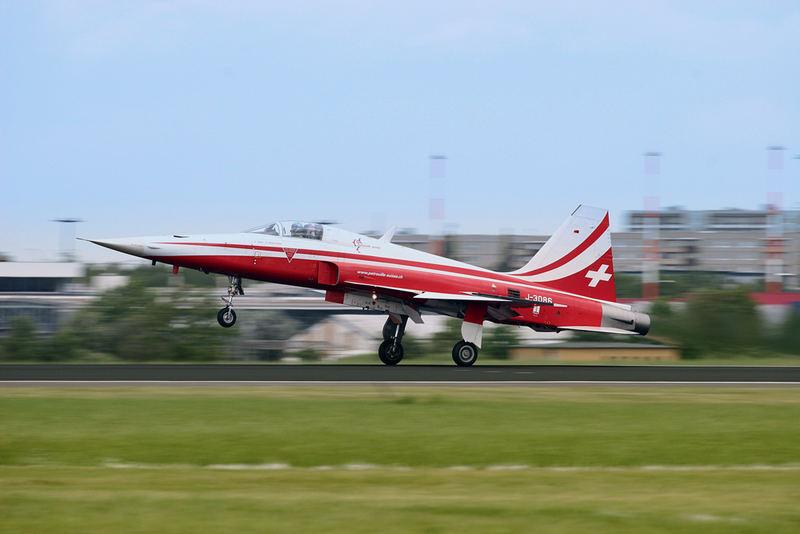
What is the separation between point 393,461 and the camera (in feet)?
35.2

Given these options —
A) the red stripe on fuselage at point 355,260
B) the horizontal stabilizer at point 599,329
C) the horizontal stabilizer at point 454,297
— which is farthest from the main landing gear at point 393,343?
the horizontal stabilizer at point 599,329

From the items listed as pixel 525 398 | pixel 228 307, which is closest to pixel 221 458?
pixel 525 398

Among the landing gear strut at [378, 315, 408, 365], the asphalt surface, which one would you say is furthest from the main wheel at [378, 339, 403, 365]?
the asphalt surface

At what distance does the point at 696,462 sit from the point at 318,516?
5247 mm

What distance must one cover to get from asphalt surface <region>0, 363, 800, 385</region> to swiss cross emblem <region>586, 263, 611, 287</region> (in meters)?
3.87

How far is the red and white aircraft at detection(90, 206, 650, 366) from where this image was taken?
2598cm

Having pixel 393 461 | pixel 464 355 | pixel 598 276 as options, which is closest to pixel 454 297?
pixel 464 355

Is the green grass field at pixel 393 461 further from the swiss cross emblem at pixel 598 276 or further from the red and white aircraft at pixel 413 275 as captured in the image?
the swiss cross emblem at pixel 598 276

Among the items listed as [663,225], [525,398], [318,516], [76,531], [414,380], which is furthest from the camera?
A: [663,225]

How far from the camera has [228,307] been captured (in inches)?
1003

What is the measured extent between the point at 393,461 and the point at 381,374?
11801 millimetres

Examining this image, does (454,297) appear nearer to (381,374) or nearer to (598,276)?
(381,374)

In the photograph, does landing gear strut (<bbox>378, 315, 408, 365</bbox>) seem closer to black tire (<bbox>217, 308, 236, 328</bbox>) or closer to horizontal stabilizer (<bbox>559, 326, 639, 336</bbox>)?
black tire (<bbox>217, 308, 236, 328</bbox>)

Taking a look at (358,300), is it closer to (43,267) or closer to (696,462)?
(696,462)
